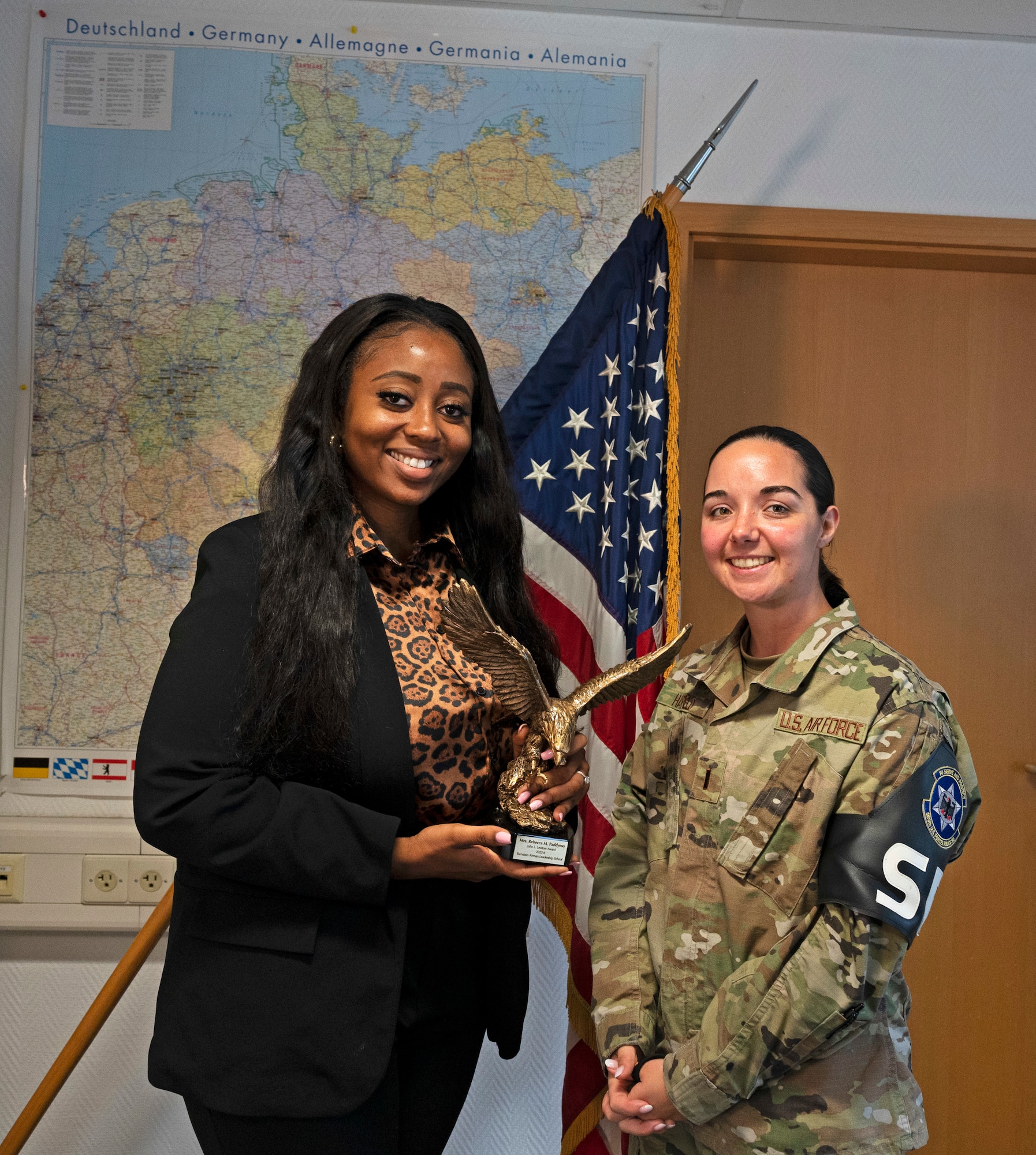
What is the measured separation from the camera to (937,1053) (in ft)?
7.13

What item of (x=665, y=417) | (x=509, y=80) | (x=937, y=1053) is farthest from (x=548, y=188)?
(x=937, y=1053)

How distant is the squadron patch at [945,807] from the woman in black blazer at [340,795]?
448mm

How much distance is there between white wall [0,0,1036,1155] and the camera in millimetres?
1965

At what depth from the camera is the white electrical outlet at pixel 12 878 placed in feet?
6.30

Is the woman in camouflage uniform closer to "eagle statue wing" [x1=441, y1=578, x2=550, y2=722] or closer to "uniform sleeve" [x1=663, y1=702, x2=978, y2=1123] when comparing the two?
"uniform sleeve" [x1=663, y1=702, x2=978, y2=1123]

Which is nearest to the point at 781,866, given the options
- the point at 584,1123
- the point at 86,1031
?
the point at 584,1123

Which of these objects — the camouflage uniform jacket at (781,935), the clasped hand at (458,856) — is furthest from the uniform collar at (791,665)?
the clasped hand at (458,856)

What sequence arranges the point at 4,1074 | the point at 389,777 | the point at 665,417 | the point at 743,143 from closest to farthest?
the point at 389,777, the point at 665,417, the point at 4,1074, the point at 743,143

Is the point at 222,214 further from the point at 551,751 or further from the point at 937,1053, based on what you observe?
the point at 937,1053

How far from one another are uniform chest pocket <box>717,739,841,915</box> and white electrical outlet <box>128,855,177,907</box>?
133 centimetres

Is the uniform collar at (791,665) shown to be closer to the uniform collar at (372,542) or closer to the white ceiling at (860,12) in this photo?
the uniform collar at (372,542)

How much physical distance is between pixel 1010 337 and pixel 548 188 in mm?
1239

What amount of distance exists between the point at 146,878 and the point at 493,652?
4.04 feet

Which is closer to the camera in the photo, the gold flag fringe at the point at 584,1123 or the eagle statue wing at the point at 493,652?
the eagle statue wing at the point at 493,652
